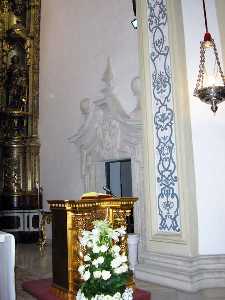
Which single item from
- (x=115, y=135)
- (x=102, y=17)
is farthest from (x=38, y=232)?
(x=102, y=17)

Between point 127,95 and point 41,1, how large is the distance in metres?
5.29

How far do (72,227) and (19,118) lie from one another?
7144mm

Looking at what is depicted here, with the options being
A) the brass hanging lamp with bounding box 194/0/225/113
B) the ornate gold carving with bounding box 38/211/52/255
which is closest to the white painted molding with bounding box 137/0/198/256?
the brass hanging lamp with bounding box 194/0/225/113

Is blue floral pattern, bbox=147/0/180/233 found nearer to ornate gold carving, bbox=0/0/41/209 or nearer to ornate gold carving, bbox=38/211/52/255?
ornate gold carving, bbox=38/211/52/255

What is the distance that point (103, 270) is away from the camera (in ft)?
7.88

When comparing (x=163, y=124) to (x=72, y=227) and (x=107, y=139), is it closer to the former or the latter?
(x=72, y=227)

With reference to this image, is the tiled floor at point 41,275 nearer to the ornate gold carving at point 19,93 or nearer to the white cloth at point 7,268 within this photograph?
the white cloth at point 7,268

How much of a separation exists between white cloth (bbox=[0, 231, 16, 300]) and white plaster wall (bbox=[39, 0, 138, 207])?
4.12 m

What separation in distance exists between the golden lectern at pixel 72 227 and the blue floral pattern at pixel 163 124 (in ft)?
3.04

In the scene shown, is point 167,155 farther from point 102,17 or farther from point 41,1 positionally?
point 41,1

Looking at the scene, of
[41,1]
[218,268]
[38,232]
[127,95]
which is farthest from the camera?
[41,1]

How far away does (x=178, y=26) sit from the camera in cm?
504

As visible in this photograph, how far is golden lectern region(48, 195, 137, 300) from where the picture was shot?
381cm

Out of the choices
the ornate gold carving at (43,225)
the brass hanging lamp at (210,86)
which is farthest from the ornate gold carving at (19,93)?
the brass hanging lamp at (210,86)
